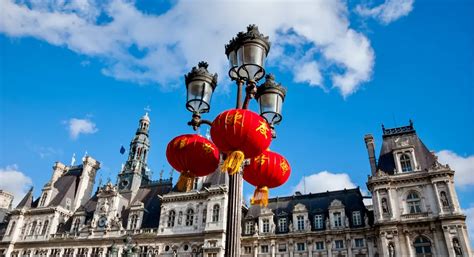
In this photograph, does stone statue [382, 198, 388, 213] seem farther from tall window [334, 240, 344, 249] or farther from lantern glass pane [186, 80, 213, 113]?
lantern glass pane [186, 80, 213, 113]

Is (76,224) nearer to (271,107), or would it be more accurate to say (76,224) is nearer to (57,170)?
(57,170)

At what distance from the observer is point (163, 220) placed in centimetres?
4338

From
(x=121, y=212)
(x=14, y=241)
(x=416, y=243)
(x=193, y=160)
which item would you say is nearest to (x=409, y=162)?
(x=416, y=243)

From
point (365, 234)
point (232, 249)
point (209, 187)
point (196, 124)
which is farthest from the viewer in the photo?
point (209, 187)

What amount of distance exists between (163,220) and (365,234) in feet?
76.8

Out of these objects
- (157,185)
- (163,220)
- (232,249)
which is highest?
(157,185)

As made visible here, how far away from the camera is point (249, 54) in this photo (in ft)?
32.4

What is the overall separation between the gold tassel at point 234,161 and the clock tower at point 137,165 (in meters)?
45.5

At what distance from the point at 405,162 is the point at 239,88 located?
1275 inches

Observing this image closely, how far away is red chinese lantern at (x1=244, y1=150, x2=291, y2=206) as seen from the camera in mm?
10843

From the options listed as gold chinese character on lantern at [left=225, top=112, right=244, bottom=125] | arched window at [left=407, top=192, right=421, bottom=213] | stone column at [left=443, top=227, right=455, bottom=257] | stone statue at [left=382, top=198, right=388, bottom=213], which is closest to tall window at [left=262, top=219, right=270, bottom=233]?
stone statue at [left=382, top=198, right=388, bottom=213]

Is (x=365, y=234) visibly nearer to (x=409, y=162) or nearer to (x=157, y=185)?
(x=409, y=162)

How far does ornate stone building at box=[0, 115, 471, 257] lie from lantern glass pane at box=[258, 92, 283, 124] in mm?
19794

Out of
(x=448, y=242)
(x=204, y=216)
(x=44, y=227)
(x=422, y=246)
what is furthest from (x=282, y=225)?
(x=44, y=227)
